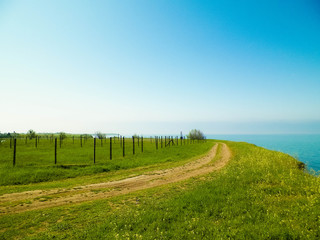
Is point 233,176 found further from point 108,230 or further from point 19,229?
point 19,229

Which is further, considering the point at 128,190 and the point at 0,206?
the point at 128,190

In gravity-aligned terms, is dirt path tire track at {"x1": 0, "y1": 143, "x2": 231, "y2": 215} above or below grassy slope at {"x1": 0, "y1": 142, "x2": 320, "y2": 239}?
below

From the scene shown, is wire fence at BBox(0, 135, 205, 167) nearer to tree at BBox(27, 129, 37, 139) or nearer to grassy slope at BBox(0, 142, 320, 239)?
grassy slope at BBox(0, 142, 320, 239)

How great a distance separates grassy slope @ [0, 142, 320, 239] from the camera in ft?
19.9

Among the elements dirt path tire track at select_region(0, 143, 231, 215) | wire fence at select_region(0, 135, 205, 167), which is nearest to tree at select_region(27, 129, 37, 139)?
wire fence at select_region(0, 135, 205, 167)

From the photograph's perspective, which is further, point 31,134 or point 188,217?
point 31,134

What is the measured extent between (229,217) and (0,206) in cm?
1243

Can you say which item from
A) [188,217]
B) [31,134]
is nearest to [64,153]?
[188,217]

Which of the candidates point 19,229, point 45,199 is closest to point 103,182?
point 45,199

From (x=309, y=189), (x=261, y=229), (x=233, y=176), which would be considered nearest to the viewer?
A: (x=261, y=229)

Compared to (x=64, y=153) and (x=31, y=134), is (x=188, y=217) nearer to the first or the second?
(x=64, y=153)

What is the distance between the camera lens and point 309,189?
32.3ft

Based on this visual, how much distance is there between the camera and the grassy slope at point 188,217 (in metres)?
6.07

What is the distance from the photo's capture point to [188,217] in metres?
7.21
